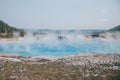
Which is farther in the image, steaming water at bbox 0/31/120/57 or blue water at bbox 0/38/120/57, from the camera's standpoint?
steaming water at bbox 0/31/120/57

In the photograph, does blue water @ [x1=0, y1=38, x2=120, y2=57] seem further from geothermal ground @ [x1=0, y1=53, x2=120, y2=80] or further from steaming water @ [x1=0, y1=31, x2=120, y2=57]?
geothermal ground @ [x1=0, y1=53, x2=120, y2=80]

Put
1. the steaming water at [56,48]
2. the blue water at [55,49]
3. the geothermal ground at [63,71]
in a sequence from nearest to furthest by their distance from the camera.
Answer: the geothermal ground at [63,71] < the blue water at [55,49] < the steaming water at [56,48]

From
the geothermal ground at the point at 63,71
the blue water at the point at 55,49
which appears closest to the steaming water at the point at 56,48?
the blue water at the point at 55,49

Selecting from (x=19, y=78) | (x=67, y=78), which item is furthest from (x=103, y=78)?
(x=19, y=78)

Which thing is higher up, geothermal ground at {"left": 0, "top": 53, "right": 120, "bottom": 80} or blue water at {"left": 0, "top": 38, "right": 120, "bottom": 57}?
geothermal ground at {"left": 0, "top": 53, "right": 120, "bottom": 80}

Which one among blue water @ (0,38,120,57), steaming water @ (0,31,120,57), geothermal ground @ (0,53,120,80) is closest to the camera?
geothermal ground @ (0,53,120,80)

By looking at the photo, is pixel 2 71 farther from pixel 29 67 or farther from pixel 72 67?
pixel 72 67

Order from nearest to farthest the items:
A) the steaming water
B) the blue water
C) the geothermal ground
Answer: the geothermal ground < the blue water < the steaming water

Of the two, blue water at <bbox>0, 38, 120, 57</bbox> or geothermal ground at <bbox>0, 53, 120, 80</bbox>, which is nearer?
geothermal ground at <bbox>0, 53, 120, 80</bbox>

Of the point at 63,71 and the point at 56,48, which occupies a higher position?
the point at 63,71

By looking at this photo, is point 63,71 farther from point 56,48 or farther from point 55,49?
point 56,48

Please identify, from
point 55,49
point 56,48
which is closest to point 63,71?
point 55,49

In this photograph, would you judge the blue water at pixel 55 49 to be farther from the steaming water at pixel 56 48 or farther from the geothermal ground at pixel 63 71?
the geothermal ground at pixel 63 71

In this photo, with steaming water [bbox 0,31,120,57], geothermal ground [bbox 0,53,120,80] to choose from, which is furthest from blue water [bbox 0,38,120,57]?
geothermal ground [bbox 0,53,120,80]
